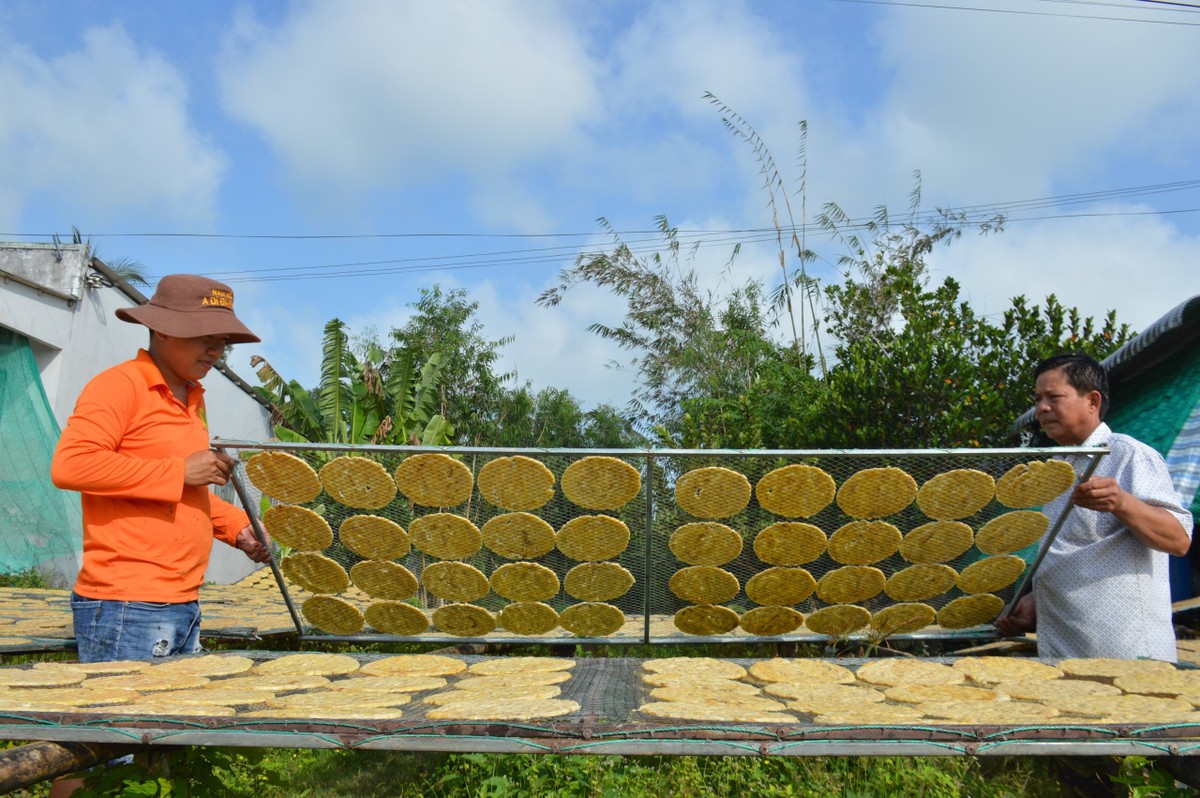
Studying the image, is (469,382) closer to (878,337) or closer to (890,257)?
(890,257)

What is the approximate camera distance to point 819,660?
2.98 m

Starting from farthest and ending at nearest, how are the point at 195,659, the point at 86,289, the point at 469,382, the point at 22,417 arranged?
the point at 469,382 < the point at 86,289 < the point at 22,417 < the point at 195,659

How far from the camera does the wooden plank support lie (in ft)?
5.98

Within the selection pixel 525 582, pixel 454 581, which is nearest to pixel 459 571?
pixel 454 581

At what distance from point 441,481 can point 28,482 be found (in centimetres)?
653

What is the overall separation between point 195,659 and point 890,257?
27.0ft

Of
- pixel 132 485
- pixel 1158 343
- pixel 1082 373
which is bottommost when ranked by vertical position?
pixel 132 485

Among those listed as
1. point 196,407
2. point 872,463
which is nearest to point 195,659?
point 196,407

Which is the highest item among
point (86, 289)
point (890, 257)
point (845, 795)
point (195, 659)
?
point (890, 257)

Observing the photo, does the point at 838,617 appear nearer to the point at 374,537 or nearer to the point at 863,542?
the point at 863,542

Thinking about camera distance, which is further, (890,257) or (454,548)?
(890,257)

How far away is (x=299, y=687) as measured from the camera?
99.5 inches

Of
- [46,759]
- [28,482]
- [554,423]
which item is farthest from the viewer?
[554,423]

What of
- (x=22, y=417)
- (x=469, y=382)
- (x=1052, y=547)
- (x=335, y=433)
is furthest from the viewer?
(x=469, y=382)
